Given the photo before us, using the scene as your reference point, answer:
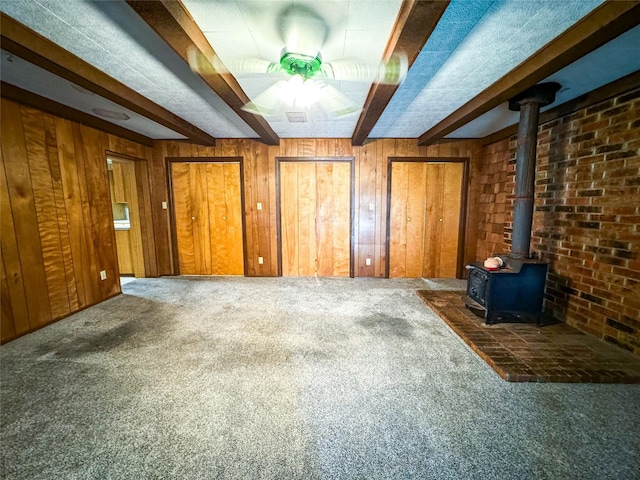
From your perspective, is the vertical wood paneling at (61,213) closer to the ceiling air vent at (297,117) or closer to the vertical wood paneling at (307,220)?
the ceiling air vent at (297,117)

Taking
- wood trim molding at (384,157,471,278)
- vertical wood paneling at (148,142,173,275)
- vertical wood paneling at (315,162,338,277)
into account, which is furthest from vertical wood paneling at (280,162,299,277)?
vertical wood paneling at (148,142,173,275)

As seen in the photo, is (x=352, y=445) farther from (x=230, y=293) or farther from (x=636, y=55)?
(x=636, y=55)

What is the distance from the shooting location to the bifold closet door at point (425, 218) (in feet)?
13.2

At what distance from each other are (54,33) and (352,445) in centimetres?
305

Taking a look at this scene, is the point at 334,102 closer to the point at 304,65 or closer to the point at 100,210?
the point at 304,65

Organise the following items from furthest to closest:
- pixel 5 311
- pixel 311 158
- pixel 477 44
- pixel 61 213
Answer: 1. pixel 311 158
2. pixel 61 213
3. pixel 5 311
4. pixel 477 44

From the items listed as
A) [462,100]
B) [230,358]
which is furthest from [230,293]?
[462,100]

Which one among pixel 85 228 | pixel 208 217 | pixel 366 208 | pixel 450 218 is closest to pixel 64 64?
pixel 85 228

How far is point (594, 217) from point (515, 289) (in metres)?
0.95

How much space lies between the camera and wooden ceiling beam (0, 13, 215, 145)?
58.3 inches

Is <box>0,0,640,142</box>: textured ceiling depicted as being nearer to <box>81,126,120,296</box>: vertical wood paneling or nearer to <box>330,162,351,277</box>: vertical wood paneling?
<box>81,126,120,296</box>: vertical wood paneling

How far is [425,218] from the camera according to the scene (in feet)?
13.5

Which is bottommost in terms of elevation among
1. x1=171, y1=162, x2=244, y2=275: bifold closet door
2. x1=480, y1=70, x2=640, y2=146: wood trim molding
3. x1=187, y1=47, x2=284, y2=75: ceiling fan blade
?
x1=171, y1=162, x2=244, y2=275: bifold closet door

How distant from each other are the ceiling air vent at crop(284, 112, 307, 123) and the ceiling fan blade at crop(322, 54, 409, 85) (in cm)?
106
